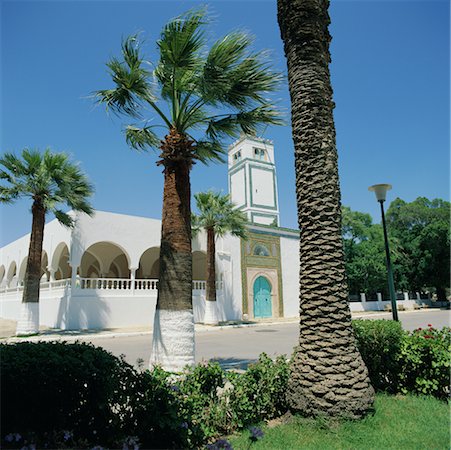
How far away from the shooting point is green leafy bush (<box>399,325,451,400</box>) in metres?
5.14

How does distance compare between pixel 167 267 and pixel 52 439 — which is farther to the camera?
pixel 167 267

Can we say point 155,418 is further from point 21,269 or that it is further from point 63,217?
point 21,269

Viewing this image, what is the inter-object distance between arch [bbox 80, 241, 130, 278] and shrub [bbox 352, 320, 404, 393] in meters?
20.5

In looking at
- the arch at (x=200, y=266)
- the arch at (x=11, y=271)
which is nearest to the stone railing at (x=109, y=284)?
the arch at (x=11, y=271)

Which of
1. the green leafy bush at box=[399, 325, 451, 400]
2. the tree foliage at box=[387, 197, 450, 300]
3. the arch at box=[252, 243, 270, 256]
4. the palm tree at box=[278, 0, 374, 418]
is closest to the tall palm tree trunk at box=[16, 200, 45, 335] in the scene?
the palm tree at box=[278, 0, 374, 418]

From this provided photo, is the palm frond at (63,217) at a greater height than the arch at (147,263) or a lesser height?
greater

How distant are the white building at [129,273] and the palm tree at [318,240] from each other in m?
12.6

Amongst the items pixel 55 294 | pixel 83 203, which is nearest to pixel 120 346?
pixel 83 203

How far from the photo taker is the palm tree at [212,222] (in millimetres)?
21502

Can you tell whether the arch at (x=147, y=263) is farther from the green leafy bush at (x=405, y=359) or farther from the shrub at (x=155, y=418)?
the shrub at (x=155, y=418)

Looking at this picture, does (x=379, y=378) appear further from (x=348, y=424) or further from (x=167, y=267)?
(x=167, y=267)

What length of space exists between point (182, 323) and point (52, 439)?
3.48 metres

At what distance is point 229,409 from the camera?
4336 mm

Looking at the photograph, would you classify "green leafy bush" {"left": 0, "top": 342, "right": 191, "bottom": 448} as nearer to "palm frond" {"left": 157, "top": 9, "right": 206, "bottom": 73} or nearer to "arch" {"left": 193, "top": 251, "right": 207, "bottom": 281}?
"palm frond" {"left": 157, "top": 9, "right": 206, "bottom": 73}
